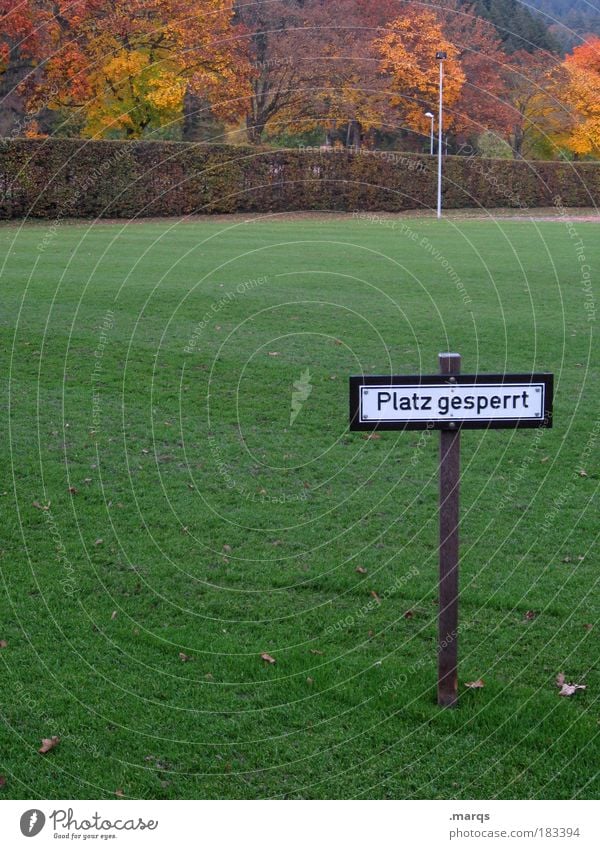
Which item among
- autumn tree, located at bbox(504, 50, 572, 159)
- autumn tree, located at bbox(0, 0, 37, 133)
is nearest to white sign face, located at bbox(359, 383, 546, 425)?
autumn tree, located at bbox(0, 0, 37, 133)

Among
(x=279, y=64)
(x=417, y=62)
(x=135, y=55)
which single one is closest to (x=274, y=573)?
(x=417, y=62)

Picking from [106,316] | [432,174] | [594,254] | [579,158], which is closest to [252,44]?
[432,174]

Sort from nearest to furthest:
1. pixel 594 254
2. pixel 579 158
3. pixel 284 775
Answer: pixel 284 775 → pixel 594 254 → pixel 579 158

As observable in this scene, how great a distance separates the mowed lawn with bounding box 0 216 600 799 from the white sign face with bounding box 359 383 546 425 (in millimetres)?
1570

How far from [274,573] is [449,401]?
9.13 feet

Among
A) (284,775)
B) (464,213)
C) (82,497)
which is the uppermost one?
(464,213)

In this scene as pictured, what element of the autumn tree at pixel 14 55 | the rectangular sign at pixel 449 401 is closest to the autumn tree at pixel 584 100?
the autumn tree at pixel 14 55

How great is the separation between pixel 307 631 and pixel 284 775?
→ 165cm

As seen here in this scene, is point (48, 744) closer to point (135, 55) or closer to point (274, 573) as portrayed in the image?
point (274, 573)

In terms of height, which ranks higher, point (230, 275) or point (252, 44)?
point (252, 44)

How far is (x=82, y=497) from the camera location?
9172mm

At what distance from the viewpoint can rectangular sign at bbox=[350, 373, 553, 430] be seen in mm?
5156

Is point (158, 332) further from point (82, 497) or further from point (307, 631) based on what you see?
point (307, 631)

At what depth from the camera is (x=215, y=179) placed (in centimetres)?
4191
